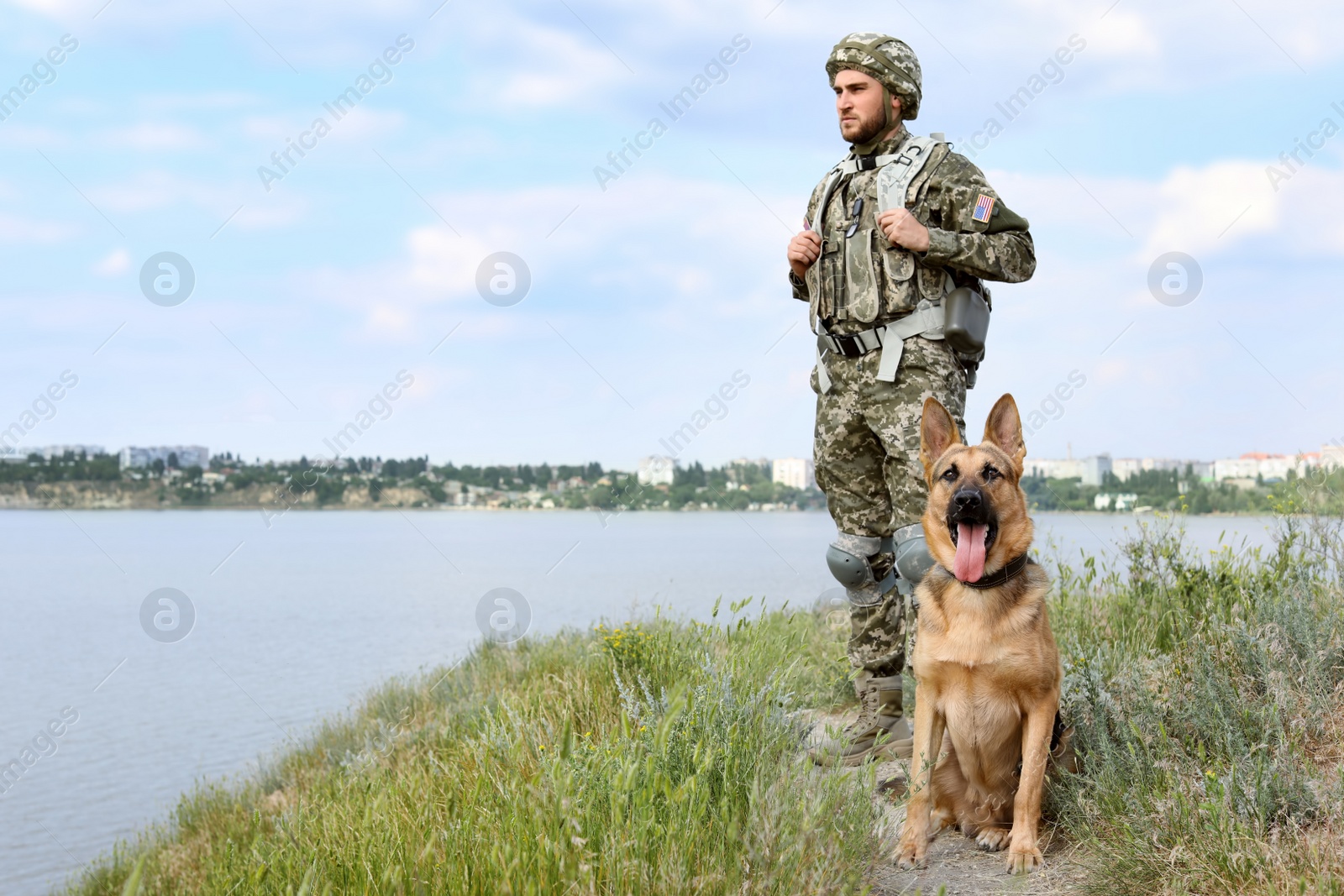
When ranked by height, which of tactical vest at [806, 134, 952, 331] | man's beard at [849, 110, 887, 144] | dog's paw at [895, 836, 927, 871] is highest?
man's beard at [849, 110, 887, 144]

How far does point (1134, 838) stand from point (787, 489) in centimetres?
1679

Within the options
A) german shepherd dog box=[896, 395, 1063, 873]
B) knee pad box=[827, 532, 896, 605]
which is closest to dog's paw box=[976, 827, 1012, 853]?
german shepherd dog box=[896, 395, 1063, 873]

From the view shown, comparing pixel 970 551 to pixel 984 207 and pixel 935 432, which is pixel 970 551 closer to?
pixel 935 432

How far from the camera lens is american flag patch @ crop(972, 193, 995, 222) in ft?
15.0

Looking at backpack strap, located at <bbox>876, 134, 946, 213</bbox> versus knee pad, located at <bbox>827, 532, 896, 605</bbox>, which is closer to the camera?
backpack strap, located at <bbox>876, 134, 946, 213</bbox>

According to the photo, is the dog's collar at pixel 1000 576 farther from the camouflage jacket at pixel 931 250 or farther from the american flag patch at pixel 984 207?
the american flag patch at pixel 984 207

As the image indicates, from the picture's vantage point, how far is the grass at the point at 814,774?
255cm

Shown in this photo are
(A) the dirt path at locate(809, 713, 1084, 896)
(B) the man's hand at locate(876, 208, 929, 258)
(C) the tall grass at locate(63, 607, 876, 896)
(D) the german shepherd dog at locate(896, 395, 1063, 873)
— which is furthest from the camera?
(B) the man's hand at locate(876, 208, 929, 258)

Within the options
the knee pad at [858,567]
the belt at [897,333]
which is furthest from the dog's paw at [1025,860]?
the belt at [897,333]

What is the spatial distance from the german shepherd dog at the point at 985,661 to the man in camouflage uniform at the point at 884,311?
794mm

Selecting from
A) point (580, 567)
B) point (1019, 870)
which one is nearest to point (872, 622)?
point (1019, 870)

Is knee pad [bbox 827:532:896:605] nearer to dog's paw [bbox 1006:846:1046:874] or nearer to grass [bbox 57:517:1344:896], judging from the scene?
grass [bbox 57:517:1344:896]

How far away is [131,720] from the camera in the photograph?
61.4 ft

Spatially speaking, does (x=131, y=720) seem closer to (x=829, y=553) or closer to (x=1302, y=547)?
(x=829, y=553)
